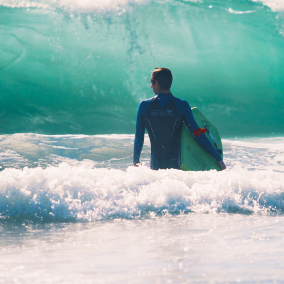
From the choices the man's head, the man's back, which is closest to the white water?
the man's back

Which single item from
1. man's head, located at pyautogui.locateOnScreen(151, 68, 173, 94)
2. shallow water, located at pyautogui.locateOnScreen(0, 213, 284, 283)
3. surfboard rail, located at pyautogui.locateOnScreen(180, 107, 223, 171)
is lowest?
shallow water, located at pyautogui.locateOnScreen(0, 213, 284, 283)

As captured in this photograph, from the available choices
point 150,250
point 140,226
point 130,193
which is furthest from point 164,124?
point 150,250

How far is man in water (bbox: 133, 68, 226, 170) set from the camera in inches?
110

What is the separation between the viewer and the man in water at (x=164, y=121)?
281cm

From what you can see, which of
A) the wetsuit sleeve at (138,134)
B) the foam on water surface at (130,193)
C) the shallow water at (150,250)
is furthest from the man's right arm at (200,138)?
the shallow water at (150,250)

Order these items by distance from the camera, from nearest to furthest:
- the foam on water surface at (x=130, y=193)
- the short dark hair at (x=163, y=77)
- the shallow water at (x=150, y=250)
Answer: the shallow water at (x=150, y=250) < the foam on water surface at (x=130, y=193) < the short dark hair at (x=163, y=77)

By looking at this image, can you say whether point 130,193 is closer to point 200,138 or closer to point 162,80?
point 200,138

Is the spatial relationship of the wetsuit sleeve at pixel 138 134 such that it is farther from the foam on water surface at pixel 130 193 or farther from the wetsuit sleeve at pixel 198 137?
the wetsuit sleeve at pixel 198 137

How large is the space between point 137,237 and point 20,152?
7140mm

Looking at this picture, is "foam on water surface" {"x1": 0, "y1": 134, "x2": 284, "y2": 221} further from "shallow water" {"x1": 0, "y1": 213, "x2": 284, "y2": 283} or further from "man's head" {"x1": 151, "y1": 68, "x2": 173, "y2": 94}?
"man's head" {"x1": 151, "y1": 68, "x2": 173, "y2": 94}

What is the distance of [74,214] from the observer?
2.53 meters

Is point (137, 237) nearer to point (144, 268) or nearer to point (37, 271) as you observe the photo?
point (144, 268)

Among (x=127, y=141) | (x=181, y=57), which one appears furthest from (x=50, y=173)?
(x=181, y=57)

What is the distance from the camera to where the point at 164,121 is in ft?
9.29
